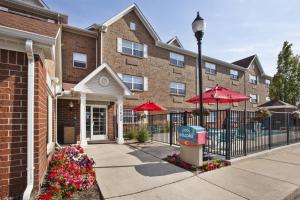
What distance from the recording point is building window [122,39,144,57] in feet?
50.6

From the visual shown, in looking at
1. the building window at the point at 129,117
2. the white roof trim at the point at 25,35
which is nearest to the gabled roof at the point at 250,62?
the building window at the point at 129,117

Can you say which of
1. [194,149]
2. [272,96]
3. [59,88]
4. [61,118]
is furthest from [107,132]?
[272,96]

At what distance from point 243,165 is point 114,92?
752cm

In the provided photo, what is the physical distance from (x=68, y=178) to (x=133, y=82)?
477 inches

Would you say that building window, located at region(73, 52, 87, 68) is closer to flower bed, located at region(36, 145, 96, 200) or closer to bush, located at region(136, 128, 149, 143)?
bush, located at region(136, 128, 149, 143)

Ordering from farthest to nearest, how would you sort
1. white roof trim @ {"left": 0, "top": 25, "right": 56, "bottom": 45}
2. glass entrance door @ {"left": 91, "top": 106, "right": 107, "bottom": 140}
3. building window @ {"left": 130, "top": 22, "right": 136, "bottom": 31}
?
building window @ {"left": 130, "top": 22, "right": 136, "bottom": 31} < glass entrance door @ {"left": 91, "top": 106, "right": 107, "bottom": 140} < white roof trim @ {"left": 0, "top": 25, "right": 56, "bottom": 45}

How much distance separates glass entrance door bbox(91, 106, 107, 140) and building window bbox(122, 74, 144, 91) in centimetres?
339

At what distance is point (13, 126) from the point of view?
3.57 metres

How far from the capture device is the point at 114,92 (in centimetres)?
1102

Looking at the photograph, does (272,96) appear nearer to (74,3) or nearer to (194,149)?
(194,149)

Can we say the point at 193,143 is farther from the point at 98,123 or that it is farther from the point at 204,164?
the point at 98,123

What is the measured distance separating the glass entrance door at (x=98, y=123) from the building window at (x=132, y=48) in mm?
5459

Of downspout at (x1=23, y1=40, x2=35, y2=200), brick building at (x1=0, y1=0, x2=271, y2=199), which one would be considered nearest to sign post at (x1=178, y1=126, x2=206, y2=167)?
brick building at (x1=0, y1=0, x2=271, y2=199)

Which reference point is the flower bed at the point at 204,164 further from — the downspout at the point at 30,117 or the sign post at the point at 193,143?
the downspout at the point at 30,117
